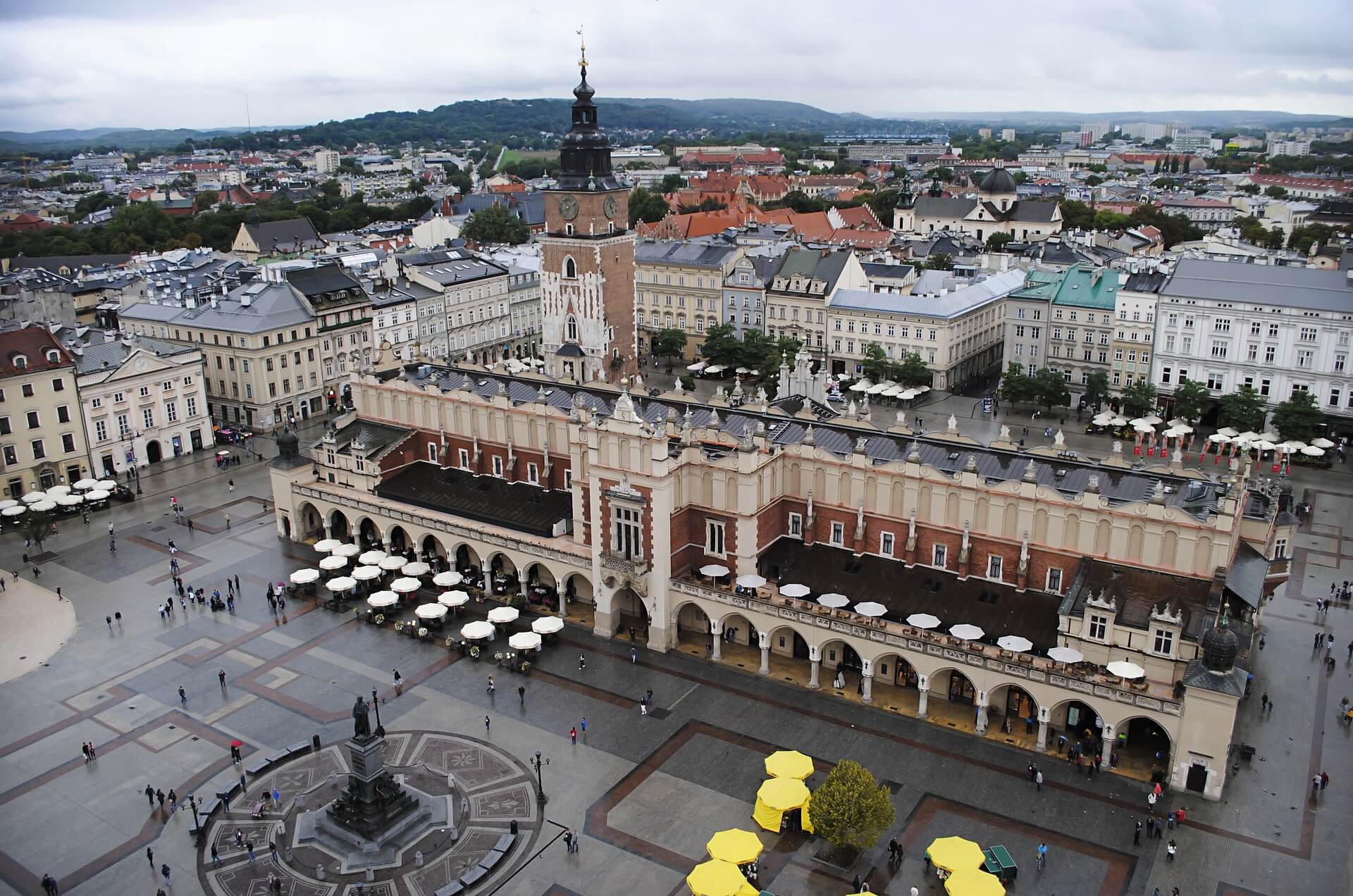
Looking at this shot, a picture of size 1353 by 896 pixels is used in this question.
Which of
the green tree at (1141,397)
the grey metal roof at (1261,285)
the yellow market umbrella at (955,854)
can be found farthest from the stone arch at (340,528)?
the grey metal roof at (1261,285)

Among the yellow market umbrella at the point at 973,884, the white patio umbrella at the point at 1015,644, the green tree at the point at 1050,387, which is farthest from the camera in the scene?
the green tree at the point at 1050,387

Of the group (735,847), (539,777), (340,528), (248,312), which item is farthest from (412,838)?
(248,312)

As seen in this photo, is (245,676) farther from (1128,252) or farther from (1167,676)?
(1128,252)

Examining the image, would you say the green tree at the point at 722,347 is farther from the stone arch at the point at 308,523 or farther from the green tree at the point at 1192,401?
the stone arch at the point at 308,523

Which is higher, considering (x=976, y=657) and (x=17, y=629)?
(x=976, y=657)

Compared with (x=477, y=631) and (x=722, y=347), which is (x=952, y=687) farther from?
(x=722, y=347)

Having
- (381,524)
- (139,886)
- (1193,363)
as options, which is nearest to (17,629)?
(381,524)
